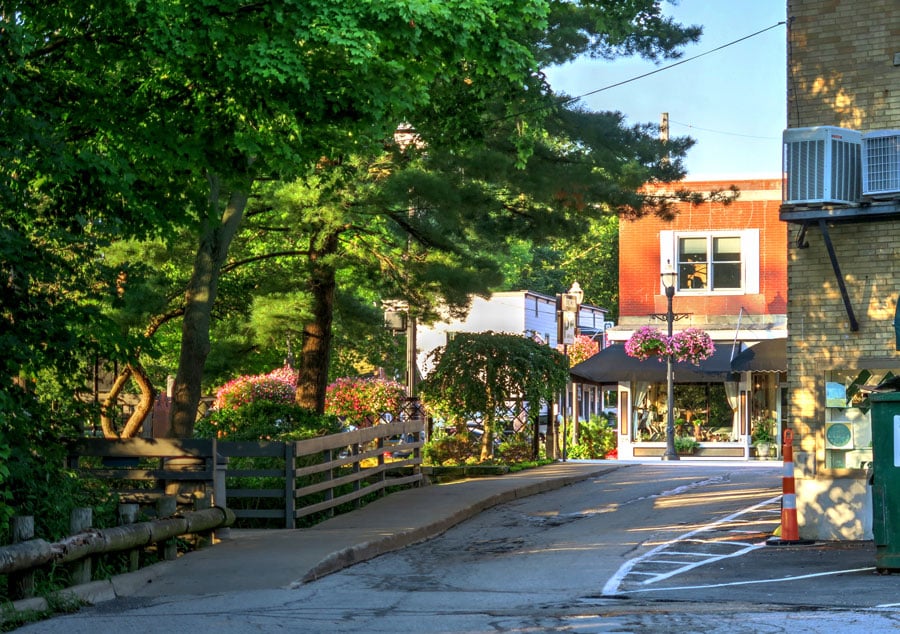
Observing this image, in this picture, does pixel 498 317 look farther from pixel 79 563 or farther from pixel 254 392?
pixel 79 563

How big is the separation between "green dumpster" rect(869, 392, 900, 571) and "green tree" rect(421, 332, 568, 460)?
49.4 ft

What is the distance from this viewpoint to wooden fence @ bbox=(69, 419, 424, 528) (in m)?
14.5

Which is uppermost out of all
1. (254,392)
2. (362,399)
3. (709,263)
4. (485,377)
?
(709,263)

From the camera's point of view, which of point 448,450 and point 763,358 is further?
point 763,358

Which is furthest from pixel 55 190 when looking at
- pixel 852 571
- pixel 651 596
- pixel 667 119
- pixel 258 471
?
pixel 667 119

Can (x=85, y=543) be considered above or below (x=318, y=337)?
below

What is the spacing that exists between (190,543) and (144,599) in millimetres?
3113

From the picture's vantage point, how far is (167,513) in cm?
1255

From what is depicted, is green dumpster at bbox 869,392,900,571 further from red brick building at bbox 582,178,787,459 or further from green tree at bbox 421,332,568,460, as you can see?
red brick building at bbox 582,178,787,459

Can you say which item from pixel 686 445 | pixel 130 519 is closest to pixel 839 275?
pixel 130 519

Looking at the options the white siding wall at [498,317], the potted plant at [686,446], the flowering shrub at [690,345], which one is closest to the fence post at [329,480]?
the flowering shrub at [690,345]

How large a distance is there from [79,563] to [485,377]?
1679cm

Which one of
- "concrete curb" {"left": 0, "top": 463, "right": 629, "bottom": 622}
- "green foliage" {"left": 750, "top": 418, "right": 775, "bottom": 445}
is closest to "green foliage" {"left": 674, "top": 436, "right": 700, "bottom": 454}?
"green foliage" {"left": 750, "top": 418, "right": 775, "bottom": 445}

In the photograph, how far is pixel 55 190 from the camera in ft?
40.4
